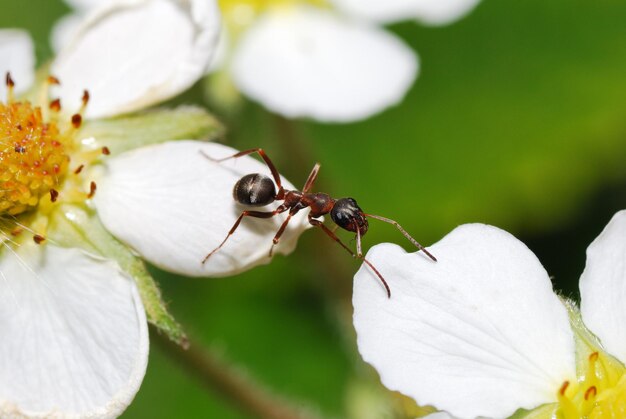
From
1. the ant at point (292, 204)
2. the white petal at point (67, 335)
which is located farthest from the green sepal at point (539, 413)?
the white petal at point (67, 335)

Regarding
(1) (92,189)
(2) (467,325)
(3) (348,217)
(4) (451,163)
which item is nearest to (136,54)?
(1) (92,189)

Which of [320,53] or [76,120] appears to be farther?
[320,53]

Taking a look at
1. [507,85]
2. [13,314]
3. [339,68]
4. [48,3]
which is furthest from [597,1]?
[13,314]

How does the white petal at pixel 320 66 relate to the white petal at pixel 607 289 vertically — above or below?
below

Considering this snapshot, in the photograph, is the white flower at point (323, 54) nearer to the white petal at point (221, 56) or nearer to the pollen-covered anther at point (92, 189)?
the white petal at point (221, 56)

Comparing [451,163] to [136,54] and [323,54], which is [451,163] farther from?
[136,54]

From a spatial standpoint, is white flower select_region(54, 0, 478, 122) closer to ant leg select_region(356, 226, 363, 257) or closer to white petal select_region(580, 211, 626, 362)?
ant leg select_region(356, 226, 363, 257)
